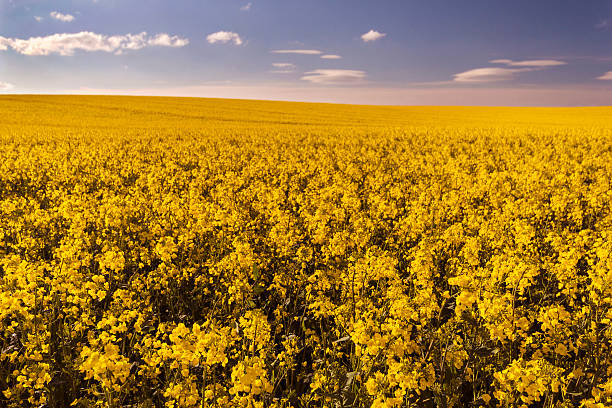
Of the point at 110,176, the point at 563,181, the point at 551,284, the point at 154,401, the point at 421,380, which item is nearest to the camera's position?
the point at 421,380

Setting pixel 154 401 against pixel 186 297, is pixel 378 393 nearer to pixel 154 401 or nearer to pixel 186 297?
pixel 154 401

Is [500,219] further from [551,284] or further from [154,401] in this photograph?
[154,401]

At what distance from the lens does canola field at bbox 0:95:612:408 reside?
296 centimetres

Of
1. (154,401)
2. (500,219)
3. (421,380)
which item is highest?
(500,219)

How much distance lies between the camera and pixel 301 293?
5020 millimetres

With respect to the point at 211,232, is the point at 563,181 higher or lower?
higher

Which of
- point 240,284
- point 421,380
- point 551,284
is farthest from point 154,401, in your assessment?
point 551,284

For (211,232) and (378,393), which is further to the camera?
(211,232)

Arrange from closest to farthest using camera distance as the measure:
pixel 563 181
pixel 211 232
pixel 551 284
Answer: pixel 551 284
pixel 211 232
pixel 563 181

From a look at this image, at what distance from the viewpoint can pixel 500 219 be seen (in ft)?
23.2

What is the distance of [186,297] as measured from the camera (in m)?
5.34

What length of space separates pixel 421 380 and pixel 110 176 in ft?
35.6

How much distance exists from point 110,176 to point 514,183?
11884 mm

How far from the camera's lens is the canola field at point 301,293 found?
117 inches
